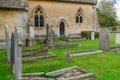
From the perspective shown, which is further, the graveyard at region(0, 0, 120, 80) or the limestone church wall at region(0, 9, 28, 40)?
the limestone church wall at region(0, 9, 28, 40)

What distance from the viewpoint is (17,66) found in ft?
28.3

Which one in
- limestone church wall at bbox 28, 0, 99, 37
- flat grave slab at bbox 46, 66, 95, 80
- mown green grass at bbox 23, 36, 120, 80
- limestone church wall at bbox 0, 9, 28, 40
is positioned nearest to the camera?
flat grave slab at bbox 46, 66, 95, 80

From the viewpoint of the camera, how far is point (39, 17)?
87.8 feet

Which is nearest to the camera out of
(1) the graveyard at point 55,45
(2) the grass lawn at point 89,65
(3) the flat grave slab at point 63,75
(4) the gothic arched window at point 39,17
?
(3) the flat grave slab at point 63,75

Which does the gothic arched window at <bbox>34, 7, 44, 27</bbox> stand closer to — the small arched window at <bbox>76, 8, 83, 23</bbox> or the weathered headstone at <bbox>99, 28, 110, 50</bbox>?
the small arched window at <bbox>76, 8, 83, 23</bbox>

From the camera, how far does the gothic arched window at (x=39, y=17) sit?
26.5 meters

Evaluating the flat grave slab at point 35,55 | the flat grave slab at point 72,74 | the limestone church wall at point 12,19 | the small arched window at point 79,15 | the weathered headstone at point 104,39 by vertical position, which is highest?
the small arched window at point 79,15

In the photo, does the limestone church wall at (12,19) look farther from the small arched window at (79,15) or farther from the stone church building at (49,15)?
the small arched window at (79,15)

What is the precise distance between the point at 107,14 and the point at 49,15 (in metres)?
30.6

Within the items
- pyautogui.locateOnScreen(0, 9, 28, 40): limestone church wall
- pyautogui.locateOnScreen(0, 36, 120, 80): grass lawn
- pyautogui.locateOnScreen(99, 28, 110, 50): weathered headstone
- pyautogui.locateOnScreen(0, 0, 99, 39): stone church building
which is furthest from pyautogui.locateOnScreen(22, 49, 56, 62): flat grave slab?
pyautogui.locateOnScreen(0, 0, 99, 39): stone church building

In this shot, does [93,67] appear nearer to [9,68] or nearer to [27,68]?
[27,68]

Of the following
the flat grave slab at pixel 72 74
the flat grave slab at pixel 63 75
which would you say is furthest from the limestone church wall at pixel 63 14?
the flat grave slab at pixel 63 75

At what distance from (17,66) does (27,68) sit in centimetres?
309

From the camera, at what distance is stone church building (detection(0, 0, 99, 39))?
1994 centimetres
